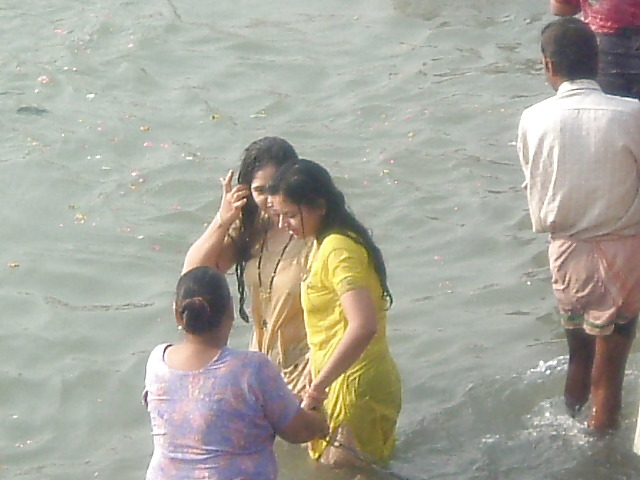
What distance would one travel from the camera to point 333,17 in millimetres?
11531

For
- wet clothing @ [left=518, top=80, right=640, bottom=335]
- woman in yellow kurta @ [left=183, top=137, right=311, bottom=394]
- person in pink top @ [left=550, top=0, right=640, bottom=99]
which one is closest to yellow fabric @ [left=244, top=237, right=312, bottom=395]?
woman in yellow kurta @ [left=183, top=137, right=311, bottom=394]

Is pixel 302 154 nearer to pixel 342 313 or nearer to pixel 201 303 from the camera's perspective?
pixel 342 313

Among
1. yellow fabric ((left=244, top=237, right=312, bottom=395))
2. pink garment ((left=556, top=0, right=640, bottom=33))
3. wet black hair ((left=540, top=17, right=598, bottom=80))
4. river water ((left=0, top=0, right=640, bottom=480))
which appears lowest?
river water ((left=0, top=0, right=640, bottom=480))

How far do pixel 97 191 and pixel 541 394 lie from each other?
12.2 ft

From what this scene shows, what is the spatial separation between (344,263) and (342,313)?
9.7 inches

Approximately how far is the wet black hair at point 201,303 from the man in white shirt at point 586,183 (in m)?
1.56

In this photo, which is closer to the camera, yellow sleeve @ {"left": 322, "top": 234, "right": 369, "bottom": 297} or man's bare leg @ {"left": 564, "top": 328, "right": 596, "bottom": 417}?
yellow sleeve @ {"left": 322, "top": 234, "right": 369, "bottom": 297}

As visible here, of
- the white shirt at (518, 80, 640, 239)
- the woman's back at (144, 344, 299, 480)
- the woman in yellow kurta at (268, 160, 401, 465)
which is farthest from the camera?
the white shirt at (518, 80, 640, 239)

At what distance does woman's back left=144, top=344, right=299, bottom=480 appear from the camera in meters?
3.95

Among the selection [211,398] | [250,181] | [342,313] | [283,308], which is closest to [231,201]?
[250,181]

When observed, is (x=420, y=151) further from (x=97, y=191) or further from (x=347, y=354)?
(x=347, y=354)

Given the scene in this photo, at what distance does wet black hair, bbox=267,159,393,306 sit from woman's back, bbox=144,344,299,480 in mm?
747

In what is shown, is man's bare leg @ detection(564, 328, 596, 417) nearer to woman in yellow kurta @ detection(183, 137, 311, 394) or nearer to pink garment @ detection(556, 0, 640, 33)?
woman in yellow kurta @ detection(183, 137, 311, 394)

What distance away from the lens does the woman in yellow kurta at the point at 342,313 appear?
4.44 metres
